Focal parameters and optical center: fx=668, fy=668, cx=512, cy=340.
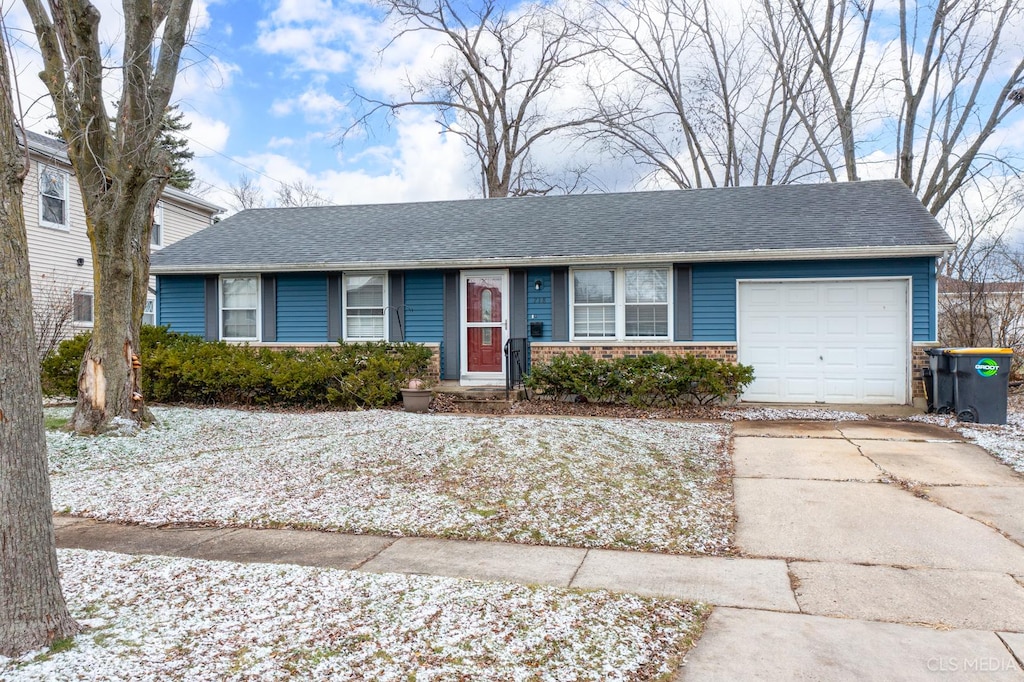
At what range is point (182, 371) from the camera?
1080 cm

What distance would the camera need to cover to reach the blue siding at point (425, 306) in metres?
12.2

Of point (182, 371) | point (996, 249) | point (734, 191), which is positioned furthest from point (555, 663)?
point (996, 249)

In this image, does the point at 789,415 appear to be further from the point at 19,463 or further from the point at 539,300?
the point at 19,463

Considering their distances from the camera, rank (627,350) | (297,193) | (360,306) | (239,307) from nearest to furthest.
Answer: (627,350) → (360,306) → (239,307) → (297,193)

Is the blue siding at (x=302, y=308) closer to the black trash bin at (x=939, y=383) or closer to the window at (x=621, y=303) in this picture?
the window at (x=621, y=303)

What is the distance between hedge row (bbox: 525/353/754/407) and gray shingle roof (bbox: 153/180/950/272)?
184 centimetres

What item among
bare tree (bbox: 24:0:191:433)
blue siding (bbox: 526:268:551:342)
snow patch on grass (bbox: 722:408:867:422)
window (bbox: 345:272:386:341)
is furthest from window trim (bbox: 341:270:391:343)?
snow patch on grass (bbox: 722:408:867:422)

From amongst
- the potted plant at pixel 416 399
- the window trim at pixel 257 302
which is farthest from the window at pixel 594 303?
the window trim at pixel 257 302

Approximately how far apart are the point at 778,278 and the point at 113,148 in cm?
949

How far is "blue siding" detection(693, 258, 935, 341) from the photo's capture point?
10352 mm

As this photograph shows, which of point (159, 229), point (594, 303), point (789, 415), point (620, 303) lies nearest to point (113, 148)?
point (594, 303)

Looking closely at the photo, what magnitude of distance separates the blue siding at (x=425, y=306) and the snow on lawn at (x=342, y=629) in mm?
8650

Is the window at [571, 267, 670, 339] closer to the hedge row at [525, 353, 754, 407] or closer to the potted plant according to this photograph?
the hedge row at [525, 353, 754, 407]

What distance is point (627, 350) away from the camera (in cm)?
1133
